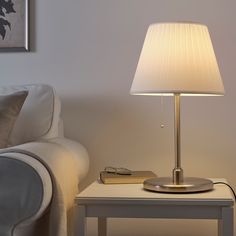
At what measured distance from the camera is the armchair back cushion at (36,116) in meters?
1.93

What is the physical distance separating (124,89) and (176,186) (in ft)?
2.33

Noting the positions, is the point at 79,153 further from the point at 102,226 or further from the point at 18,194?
the point at 18,194

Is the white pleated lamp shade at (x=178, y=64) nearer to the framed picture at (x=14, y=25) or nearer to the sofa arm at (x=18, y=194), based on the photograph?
the sofa arm at (x=18, y=194)

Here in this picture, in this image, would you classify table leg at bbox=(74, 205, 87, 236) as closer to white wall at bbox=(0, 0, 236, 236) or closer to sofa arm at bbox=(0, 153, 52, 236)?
sofa arm at bbox=(0, 153, 52, 236)

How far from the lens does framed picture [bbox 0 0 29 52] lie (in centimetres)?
227

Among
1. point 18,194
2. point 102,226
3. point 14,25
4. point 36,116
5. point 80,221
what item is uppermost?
point 14,25

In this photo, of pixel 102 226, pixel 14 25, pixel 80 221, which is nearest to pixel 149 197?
pixel 80 221

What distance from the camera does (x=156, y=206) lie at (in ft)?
4.95

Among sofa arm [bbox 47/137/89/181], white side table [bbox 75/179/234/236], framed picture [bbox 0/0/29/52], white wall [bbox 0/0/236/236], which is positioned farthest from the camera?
framed picture [bbox 0/0/29/52]

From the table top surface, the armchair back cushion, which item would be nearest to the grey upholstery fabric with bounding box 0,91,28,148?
the armchair back cushion

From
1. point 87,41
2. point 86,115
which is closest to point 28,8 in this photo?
point 87,41

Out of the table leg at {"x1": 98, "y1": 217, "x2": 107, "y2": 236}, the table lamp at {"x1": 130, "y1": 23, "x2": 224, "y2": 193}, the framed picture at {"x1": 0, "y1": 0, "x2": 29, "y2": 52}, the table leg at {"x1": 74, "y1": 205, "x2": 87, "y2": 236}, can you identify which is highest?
the framed picture at {"x1": 0, "y1": 0, "x2": 29, "y2": 52}

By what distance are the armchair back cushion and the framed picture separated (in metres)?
0.33

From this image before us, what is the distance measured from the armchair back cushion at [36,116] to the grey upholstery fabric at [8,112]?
0.38 ft
